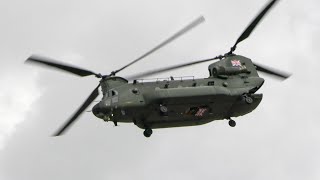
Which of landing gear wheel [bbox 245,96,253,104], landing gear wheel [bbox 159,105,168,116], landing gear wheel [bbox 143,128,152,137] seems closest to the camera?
landing gear wheel [bbox 159,105,168,116]

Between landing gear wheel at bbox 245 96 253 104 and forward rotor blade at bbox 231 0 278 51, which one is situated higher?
forward rotor blade at bbox 231 0 278 51

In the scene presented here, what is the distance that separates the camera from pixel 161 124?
57344 millimetres

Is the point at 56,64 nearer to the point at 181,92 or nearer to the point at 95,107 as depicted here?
the point at 95,107

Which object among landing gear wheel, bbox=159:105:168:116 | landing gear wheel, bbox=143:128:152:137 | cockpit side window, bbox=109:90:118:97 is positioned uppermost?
cockpit side window, bbox=109:90:118:97

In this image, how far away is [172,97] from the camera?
55062 millimetres

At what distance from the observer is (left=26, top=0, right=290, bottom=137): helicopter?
→ 55.4 m

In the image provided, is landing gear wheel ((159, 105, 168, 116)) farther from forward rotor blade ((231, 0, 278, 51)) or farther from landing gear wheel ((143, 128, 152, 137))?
forward rotor blade ((231, 0, 278, 51))

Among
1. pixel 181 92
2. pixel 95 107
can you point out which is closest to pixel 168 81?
pixel 181 92

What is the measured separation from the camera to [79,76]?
59.7m

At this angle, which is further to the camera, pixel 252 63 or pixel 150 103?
pixel 252 63

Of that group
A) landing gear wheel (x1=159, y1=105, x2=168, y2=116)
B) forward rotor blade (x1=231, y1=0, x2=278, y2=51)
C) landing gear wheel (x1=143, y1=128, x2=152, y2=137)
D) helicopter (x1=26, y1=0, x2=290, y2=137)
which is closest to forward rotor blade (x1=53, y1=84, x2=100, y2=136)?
helicopter (x1=26, y1=0, x2=290, y2=137)

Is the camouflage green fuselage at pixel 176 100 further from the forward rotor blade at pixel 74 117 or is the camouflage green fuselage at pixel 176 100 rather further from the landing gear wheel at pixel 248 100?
the forward rotor blade at pixel 74 117

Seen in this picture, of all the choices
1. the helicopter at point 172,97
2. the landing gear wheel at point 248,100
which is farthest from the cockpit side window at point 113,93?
the landing gear wheel at point 248,100

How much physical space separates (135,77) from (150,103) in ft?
10.5
